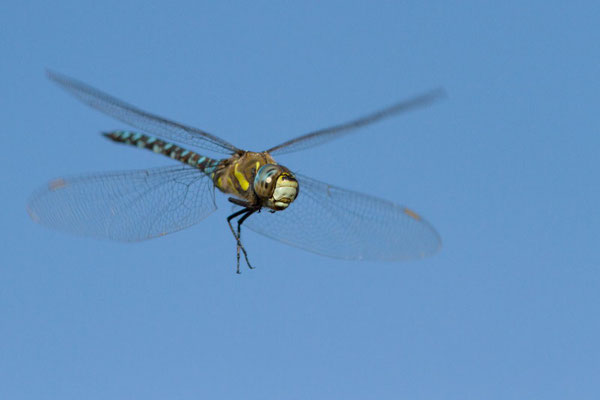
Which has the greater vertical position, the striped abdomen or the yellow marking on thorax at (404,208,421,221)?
the striped abdomen

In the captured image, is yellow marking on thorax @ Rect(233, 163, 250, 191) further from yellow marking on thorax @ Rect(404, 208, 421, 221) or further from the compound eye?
yellow marking on thorax @ Rect(404, 208, 421, 221)

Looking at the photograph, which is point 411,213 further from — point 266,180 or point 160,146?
point 160,146

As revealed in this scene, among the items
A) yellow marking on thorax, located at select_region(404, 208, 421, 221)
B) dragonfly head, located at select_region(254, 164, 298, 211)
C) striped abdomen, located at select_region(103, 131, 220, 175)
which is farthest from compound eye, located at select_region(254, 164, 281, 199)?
yellow marking on thorax, located at select_region(404, 208, 421, 221)

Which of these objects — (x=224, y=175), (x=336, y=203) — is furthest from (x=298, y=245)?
(x=224, y=175)

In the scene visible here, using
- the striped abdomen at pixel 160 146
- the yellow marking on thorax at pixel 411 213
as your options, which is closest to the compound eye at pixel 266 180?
the striped abdomen at pixel 160 146

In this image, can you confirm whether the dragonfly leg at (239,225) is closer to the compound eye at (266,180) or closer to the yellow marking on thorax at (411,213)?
the compound eye at (266,180)

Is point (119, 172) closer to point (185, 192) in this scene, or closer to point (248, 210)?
point (185, 192)
